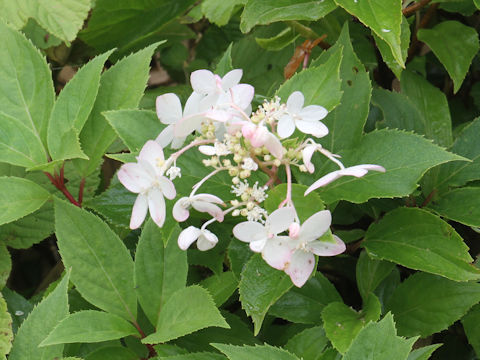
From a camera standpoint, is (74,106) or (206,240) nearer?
(206,240)

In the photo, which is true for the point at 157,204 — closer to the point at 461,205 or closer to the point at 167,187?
the point at 167,187

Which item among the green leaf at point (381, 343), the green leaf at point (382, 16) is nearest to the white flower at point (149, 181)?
the green leaf at point (381, 343)

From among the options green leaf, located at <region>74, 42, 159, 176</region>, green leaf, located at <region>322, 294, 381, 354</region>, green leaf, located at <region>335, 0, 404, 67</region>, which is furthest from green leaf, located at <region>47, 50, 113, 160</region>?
green leaf, located at <region>322, 294, 381, 354</region>

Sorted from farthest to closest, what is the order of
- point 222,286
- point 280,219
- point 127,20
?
point 127,20 < point 222,286 < point 280,219

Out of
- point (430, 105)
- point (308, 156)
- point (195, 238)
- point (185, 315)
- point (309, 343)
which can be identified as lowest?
point (309, 343)

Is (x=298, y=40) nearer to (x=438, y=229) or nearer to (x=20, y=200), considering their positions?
(x=438, y=229)

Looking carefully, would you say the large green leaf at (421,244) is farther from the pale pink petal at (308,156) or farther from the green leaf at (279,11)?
the green leaf at (279,11)

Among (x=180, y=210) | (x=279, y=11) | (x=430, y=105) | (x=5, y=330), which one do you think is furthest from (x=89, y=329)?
(x=430, y=105)
